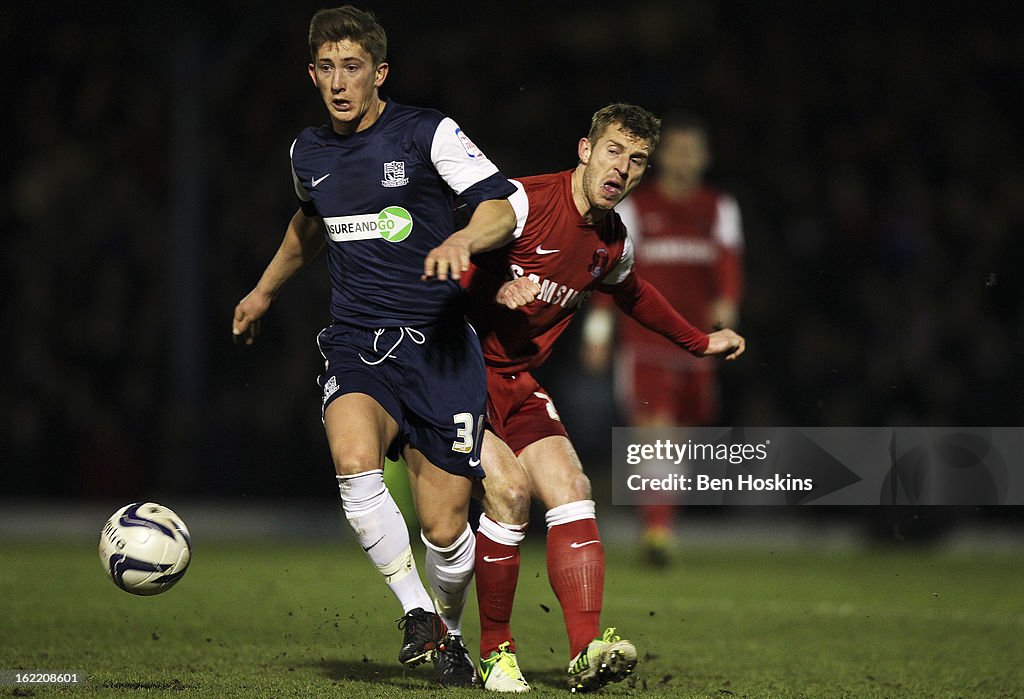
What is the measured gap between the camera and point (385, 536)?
502cm

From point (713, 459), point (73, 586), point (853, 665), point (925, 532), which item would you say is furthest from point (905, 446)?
point (73, 586)

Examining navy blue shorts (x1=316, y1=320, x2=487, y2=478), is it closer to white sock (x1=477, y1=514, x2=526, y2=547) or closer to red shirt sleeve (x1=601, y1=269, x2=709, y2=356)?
white sock (x1=477, y1=514, x2=526, y2=547)

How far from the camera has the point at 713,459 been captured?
7.88 meters

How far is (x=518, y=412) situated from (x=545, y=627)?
5.35ft

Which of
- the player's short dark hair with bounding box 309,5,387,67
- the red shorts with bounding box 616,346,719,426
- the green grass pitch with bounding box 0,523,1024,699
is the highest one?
the player's short dark hair with bounding box 309,5,387,67

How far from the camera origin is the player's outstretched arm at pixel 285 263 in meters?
5.54

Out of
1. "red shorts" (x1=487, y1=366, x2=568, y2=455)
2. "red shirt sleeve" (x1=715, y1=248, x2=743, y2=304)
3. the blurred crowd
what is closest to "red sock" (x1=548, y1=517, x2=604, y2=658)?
"red shorts" (x1=487, y1=366, x2=568, y2=455)

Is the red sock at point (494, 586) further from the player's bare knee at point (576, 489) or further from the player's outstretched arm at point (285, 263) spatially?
the player's outstretched arm at point (285, 263)

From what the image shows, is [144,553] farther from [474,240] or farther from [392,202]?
[474,240]

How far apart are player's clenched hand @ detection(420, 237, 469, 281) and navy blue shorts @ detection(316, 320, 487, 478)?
0.64m

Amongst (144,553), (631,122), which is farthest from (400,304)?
(144,553)

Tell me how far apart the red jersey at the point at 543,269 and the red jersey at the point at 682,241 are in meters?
4.01

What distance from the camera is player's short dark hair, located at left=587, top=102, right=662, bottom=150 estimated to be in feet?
17.1

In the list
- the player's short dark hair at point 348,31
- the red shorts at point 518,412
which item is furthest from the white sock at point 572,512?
the player's short dark hair at point 348,31
